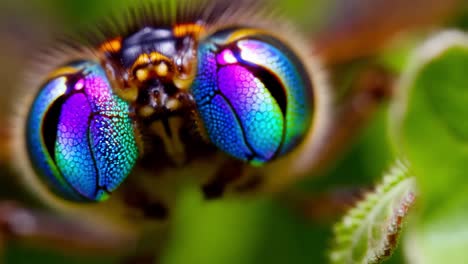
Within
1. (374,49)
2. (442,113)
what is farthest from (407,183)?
(374,49)

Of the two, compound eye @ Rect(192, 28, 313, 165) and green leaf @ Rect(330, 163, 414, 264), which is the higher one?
compound eye @ Rect(192, 28, 313, 165)

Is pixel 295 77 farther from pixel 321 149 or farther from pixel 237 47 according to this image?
pixel 321 149

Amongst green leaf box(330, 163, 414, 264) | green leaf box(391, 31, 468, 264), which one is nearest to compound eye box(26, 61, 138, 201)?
green leaf box(330, 163, 414, 264)

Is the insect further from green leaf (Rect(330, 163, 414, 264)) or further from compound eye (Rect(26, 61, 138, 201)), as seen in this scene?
green leaf (Rect(330, 163, 414, 264))

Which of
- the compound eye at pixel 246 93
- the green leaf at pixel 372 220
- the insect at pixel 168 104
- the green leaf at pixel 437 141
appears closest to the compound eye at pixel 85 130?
the insect at pixel 168 104

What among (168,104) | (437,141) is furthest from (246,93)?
(437,141)

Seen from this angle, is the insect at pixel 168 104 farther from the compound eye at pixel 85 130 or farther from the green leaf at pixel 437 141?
the green leaf at pixel 437 141

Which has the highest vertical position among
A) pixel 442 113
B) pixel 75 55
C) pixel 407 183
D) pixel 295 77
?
pixel 75 55
